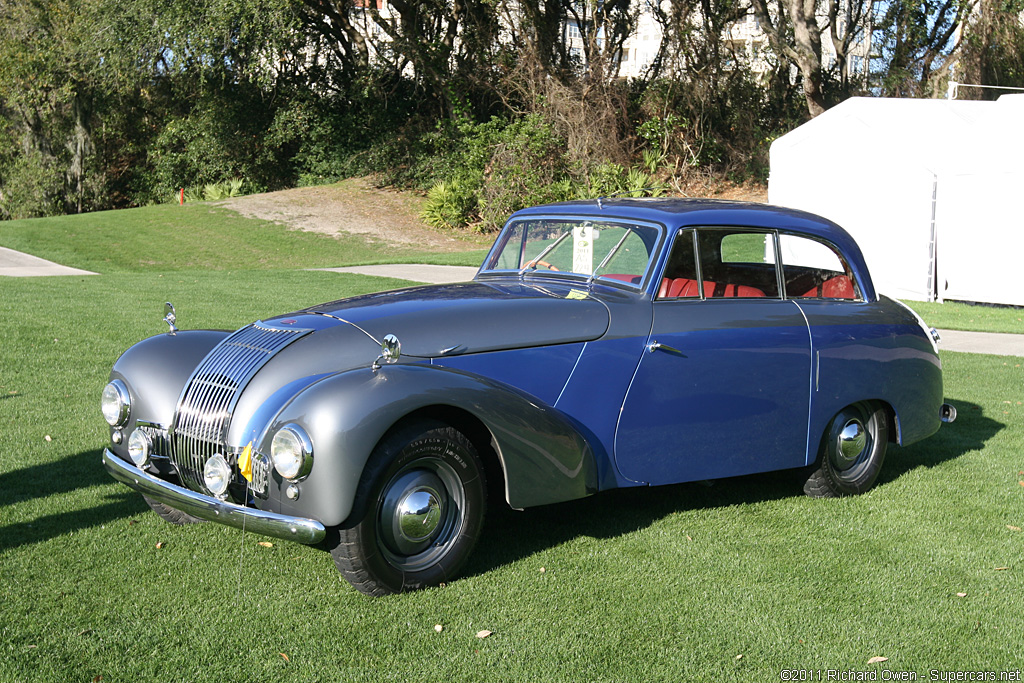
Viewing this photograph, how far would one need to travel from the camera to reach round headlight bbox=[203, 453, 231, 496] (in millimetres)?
3830

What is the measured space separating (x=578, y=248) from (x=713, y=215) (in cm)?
76

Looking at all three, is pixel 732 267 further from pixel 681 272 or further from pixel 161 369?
pixel 161 369

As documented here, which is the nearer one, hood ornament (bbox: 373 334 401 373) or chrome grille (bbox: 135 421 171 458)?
hood ornament (bbox: 373 334 401 373)

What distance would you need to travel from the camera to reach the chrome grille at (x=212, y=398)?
4.08 metres

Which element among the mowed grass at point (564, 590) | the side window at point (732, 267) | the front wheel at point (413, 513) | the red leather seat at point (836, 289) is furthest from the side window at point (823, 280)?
the front wheel at point (413, 513)

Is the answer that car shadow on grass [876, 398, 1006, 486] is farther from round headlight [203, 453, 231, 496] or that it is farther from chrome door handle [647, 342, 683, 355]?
round headlight [203, 453, 231, 496]

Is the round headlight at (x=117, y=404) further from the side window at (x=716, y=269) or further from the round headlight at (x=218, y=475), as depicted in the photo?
the side window at (x=716, y=269)

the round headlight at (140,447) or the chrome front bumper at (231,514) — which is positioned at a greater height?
the round headlight at (140,447)

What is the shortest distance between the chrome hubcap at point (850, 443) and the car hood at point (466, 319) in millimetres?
1875

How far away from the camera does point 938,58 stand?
2934 cm

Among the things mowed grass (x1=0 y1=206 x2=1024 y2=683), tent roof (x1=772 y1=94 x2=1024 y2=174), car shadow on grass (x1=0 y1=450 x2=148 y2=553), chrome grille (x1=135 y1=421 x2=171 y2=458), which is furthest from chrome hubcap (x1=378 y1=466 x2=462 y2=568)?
tent roof (x1=772 y1=94 x2=1024 y2=174)

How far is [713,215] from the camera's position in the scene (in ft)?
16.7

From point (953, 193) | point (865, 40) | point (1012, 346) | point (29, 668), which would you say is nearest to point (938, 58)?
point (865, 40)

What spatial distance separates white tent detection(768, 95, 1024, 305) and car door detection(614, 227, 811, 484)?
35.1 feet
